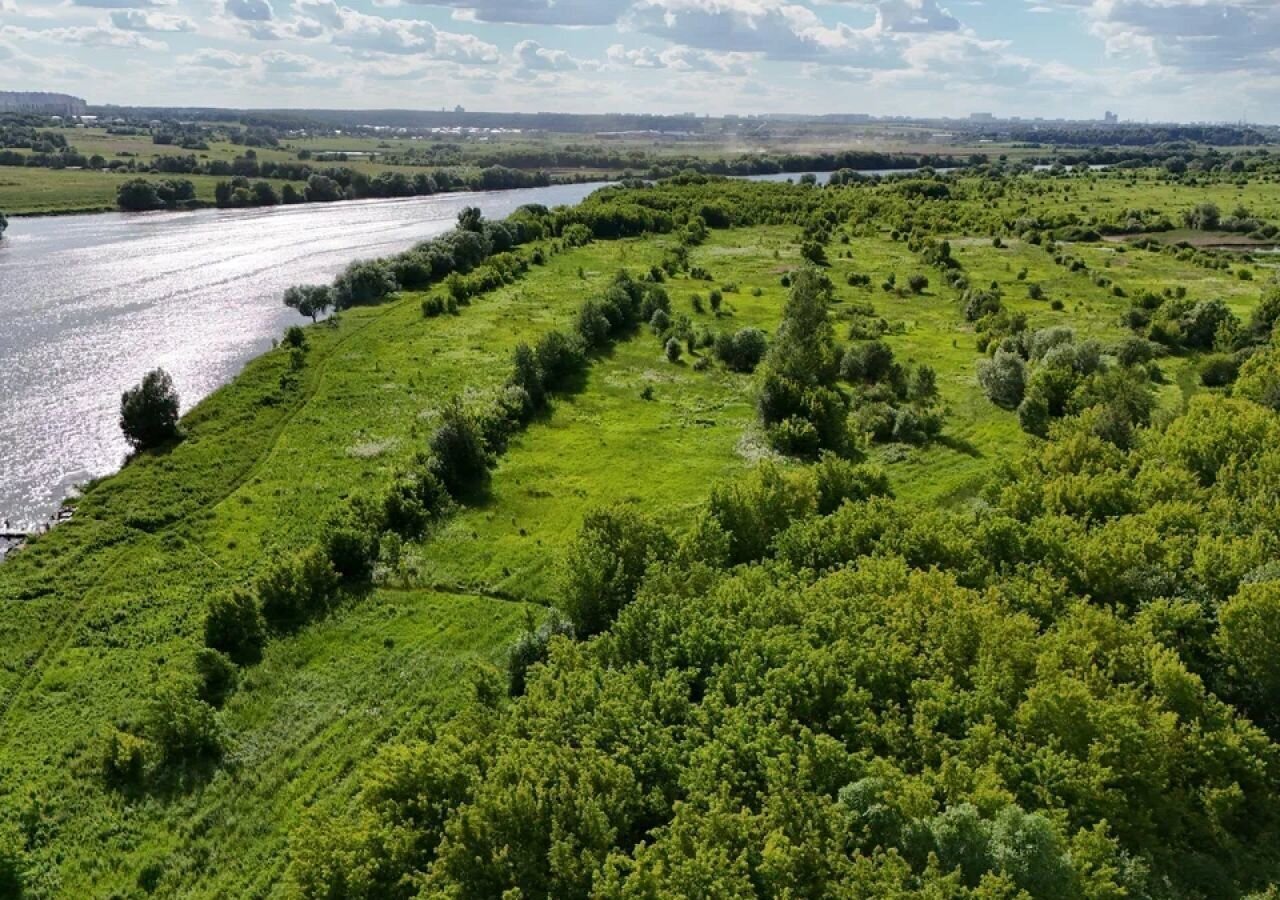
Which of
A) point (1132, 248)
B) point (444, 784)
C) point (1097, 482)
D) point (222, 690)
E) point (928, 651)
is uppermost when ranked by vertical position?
point (1132, 248)

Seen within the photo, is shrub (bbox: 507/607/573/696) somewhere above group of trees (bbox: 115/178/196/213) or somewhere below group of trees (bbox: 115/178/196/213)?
below

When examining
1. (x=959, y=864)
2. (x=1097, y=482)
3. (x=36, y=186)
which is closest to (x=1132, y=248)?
(x=1097, y=482)

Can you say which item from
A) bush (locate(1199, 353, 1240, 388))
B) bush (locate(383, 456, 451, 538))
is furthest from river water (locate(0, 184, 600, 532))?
bush (locate(1199, 353, 1240, 388))

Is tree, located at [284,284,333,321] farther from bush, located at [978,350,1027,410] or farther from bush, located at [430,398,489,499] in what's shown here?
bush, located at [978,350,1027,410]

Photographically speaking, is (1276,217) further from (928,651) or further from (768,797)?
(768,797)

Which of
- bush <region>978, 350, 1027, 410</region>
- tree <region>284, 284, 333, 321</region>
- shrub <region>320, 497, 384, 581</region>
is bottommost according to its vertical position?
shrub <region>320, 497, 384, 581</region>

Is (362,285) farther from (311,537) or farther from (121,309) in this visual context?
(311,537)

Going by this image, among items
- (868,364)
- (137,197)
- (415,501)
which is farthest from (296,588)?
(137,197)
